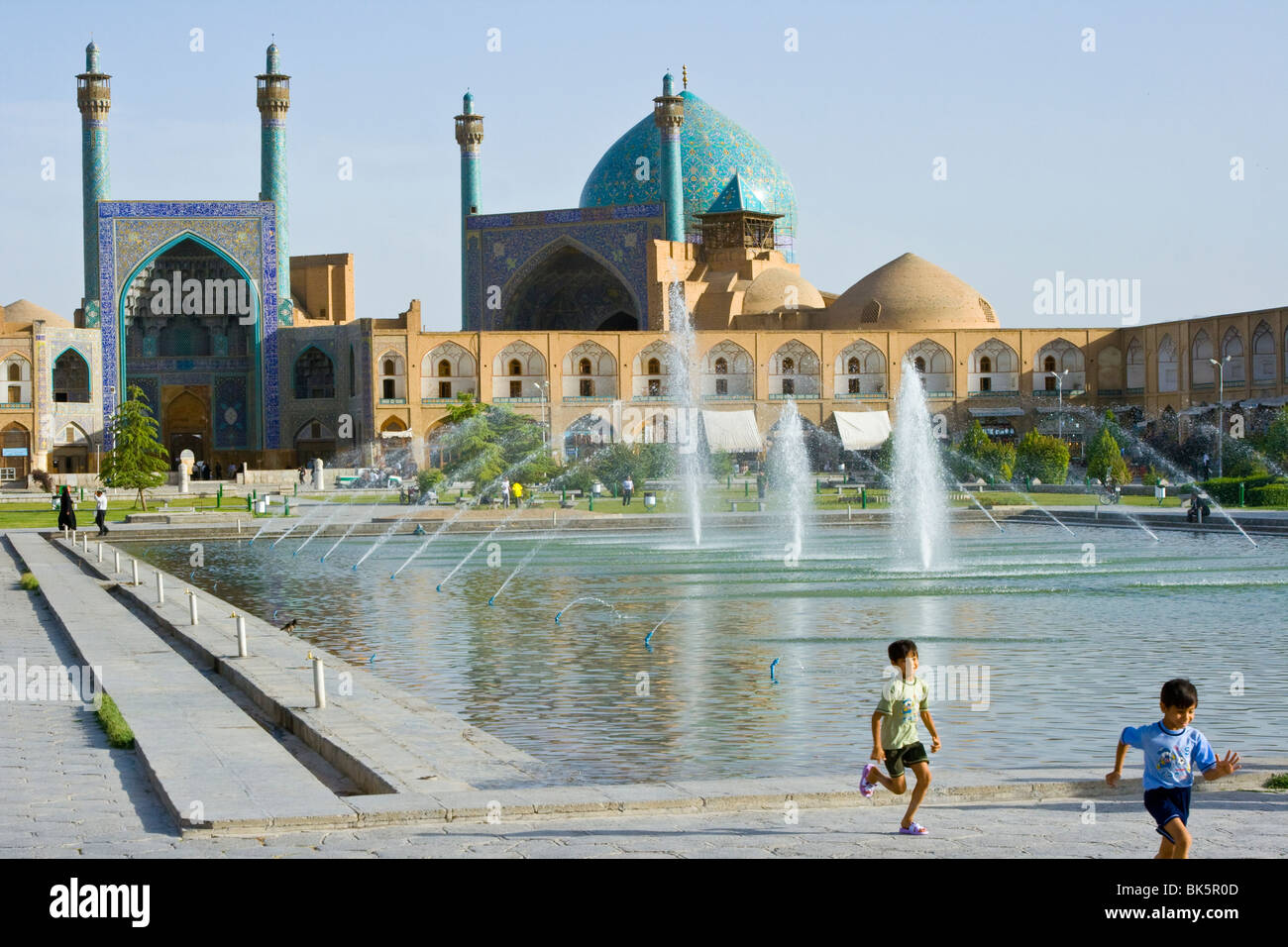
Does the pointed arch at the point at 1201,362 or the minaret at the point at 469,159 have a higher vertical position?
the minaret at the point at 469,159

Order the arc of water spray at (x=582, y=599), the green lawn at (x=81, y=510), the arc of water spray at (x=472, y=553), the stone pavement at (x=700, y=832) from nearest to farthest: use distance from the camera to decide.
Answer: the stone pavement at (x=700, y=832)
the arc of water spray at (x=582, y=599)
the arc of water spray at (x=472, y=553)
the green lawn at (x=81, y=510)

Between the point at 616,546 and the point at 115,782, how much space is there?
1384 centimetres

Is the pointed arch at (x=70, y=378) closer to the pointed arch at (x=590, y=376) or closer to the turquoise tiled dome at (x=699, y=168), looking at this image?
the pointed arch at (x=590, y=376)

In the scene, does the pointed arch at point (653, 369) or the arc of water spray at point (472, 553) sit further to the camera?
the pointed arch at point (653, 369)

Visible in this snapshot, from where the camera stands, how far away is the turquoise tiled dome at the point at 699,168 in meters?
47.5

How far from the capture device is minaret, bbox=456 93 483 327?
151 feet

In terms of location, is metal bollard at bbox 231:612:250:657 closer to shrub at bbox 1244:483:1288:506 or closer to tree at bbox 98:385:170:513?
shrub at bbox 1244:483:1288:506

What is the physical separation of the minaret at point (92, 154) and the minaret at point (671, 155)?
45.1 ft

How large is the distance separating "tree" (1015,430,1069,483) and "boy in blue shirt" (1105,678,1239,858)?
27894 mm

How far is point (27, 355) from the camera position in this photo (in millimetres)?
40344

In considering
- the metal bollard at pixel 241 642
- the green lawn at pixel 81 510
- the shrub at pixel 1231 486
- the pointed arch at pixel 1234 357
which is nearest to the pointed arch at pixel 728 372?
the pointed arch at pixel 1234 357

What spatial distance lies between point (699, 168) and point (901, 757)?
146 feet

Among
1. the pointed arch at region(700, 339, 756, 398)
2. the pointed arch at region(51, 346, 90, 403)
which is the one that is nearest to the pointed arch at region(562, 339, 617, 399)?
the pointed arch at region(700, 339, 756, 398)
